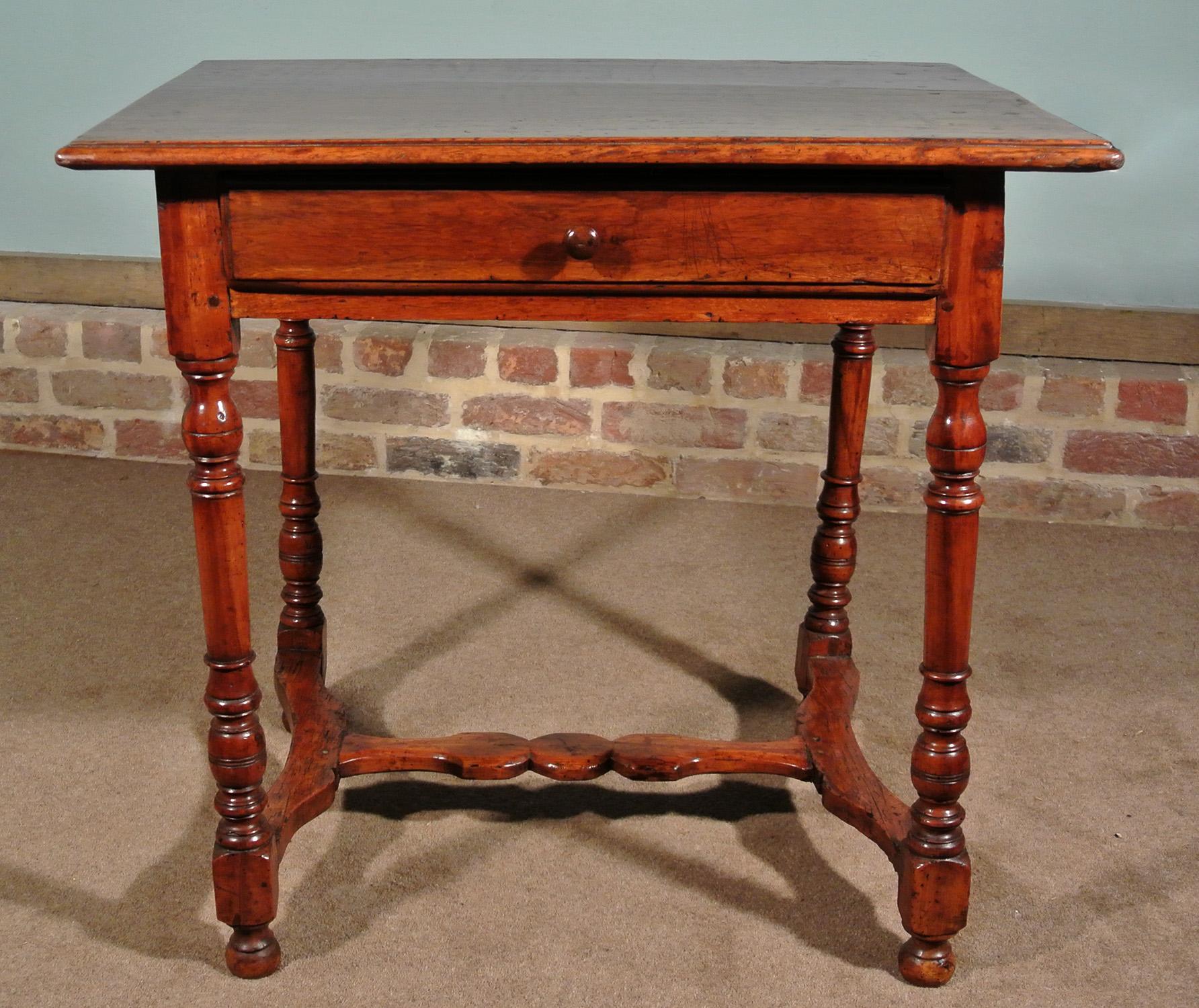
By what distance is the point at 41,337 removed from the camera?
3.48m

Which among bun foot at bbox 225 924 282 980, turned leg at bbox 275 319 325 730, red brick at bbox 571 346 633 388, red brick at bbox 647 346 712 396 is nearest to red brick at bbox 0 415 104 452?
red brick at bbox 571 346 633 388

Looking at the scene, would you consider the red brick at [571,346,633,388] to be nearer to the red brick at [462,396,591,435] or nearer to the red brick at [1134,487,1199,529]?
the red brick at [462,396,591,435]

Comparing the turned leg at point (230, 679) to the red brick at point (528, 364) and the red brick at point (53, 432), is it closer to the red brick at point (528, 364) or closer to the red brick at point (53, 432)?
the red brick at point (528, 364)

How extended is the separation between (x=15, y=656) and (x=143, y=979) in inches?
38.1

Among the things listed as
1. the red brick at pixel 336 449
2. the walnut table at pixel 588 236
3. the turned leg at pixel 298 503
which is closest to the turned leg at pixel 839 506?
the walnut table at pixel 588 236

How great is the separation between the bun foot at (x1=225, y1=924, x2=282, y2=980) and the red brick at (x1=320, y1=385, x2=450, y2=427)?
179cm

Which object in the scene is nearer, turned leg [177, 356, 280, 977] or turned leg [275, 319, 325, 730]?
turned leg [177, 356, 280, 977]

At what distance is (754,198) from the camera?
1483mm

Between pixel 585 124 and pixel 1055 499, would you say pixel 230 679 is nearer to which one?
pixel 585 124

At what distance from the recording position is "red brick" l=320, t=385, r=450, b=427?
3.35 meters

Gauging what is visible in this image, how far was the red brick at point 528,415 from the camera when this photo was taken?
131 inches

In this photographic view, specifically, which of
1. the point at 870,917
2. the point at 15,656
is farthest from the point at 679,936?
the point at 15,656

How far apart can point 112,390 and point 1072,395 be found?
227cm

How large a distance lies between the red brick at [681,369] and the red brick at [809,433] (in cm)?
A: 16
